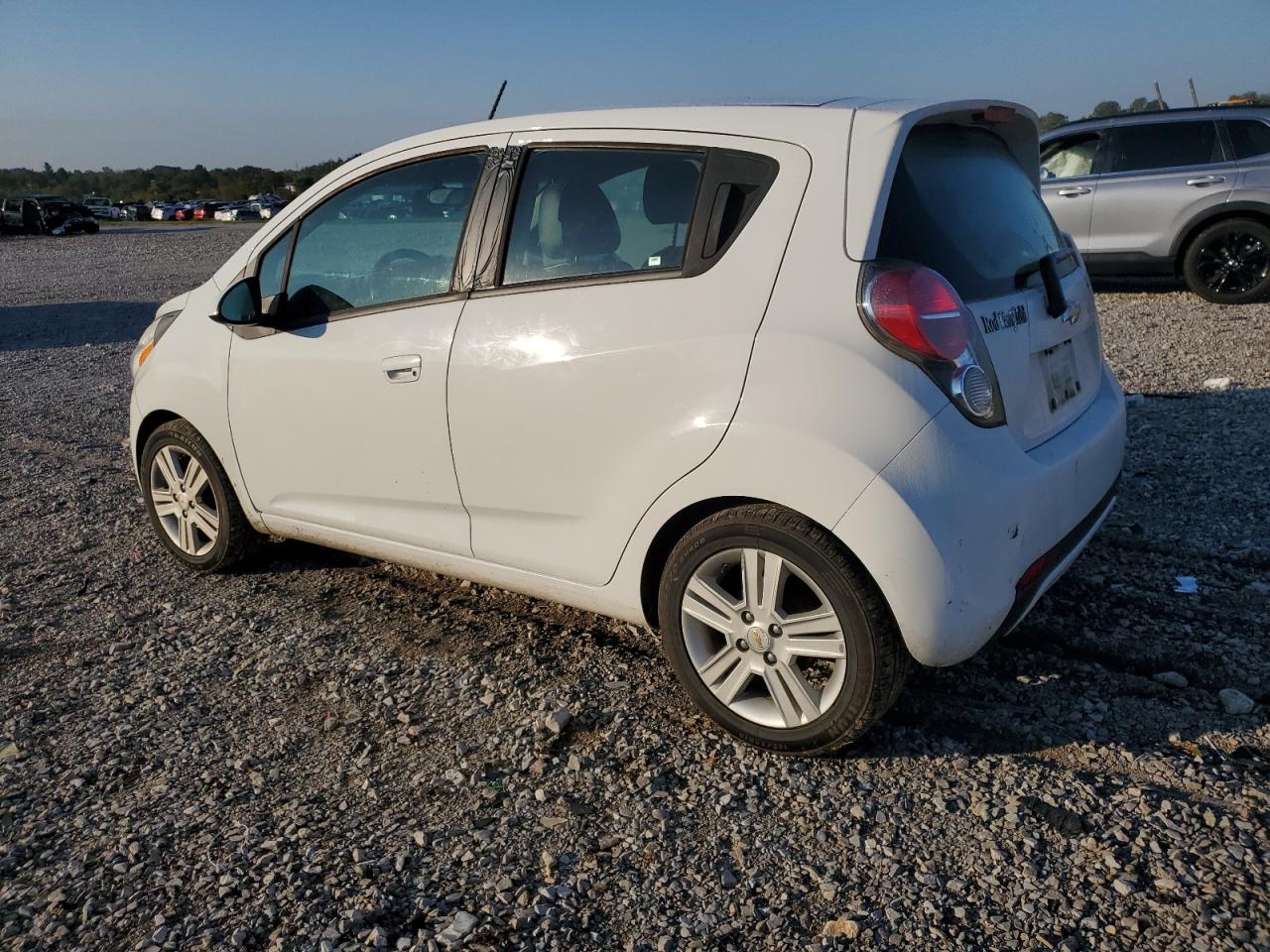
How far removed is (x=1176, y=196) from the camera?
10.7m

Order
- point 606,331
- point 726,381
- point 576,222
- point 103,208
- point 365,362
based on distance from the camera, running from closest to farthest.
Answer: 1. point 726,381
2. point 606,331
3. point 576,222
4. point 365,362
5. point 103,208

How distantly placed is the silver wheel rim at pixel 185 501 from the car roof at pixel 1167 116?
10127 mm

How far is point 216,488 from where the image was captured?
179 inches

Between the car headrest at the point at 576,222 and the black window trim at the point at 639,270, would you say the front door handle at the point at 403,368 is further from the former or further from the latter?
the car headrest at the point at 576,222

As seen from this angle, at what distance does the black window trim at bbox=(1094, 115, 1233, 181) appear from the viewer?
35.1 feet

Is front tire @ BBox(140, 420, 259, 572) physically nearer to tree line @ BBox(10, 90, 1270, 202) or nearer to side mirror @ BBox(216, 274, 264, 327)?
side mirror @ BBox(216, 274, 264, 327)

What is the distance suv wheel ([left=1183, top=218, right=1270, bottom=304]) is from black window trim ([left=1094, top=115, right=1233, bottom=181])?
652 millimetres

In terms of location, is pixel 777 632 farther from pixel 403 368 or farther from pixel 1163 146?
pixel 1163 146

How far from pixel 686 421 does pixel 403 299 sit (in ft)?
4.27

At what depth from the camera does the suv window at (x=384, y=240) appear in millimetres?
3727

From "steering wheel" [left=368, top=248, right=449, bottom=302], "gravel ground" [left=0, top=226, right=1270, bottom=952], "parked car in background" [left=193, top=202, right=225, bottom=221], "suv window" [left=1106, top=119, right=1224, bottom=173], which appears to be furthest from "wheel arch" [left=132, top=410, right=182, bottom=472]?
"parked car in background" [left=193, top=202, right=225, bottom=221]

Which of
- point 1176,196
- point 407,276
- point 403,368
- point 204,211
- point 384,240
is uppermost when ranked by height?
point 384,240

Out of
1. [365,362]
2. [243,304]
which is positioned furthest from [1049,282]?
[243,304]

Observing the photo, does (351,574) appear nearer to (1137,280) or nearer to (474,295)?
(474,295)
